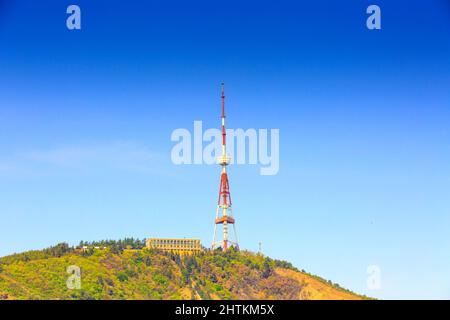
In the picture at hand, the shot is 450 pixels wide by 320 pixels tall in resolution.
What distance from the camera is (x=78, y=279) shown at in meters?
194
